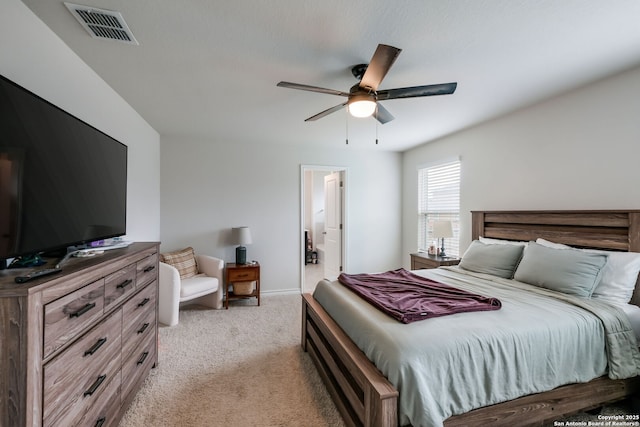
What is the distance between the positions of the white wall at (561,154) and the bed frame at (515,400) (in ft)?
0.55

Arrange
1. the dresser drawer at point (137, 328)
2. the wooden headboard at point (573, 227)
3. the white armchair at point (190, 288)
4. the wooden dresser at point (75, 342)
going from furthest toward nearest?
1. the white armchair at point (190, 288)
2. the wooden headboard at point (573, 227)
3. the dresser drawer at point (137, 328)
4. the wooden dresser at point (75, 342)

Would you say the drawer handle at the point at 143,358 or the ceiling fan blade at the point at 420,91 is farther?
the drawer handle at the point at 143,358

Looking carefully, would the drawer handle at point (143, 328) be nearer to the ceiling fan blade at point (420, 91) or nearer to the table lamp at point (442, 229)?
the ceiling fan blade at point (420, 91)

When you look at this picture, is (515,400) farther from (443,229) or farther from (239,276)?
(239,276)

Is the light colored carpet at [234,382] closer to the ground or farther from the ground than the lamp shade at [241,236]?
closer to the ground

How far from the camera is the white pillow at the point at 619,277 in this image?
2.04m

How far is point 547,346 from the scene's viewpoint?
1622 millimetres

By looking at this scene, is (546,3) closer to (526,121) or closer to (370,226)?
(526,121)

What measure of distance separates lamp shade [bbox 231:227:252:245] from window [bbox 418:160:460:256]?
2818mm

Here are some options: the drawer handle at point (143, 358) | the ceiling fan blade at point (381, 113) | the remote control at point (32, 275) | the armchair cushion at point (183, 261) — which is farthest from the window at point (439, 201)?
the remote control at point (32, 275)

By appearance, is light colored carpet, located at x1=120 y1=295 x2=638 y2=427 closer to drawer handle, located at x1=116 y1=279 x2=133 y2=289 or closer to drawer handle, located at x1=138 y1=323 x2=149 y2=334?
drawer handle, located at x1=138 y1=323 x2=149 y2=334

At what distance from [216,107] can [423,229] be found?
3.67 meters

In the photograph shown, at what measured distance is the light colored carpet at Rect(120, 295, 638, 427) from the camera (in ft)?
5.96

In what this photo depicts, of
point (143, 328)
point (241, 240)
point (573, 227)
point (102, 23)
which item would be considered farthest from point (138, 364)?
point (573, 227)
